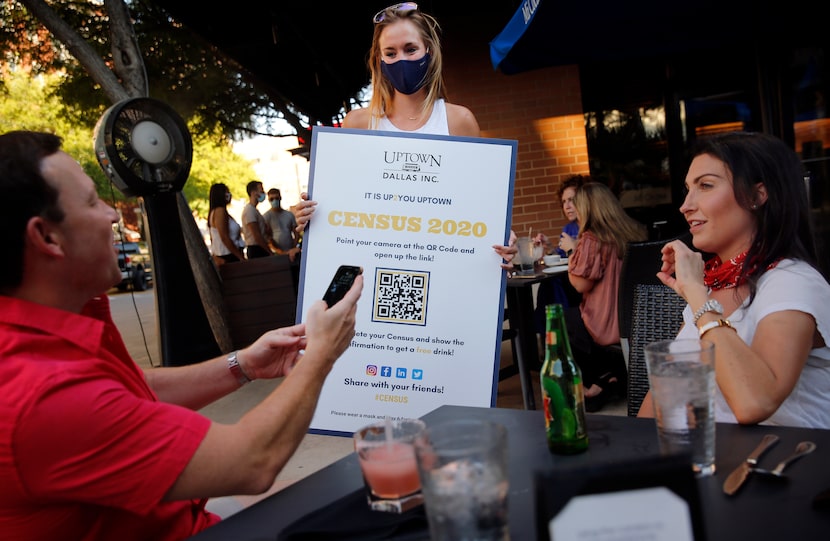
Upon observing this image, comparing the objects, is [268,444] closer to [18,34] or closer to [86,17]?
[86,17]

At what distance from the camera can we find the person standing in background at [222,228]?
24.4ft

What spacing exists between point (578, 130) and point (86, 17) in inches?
269

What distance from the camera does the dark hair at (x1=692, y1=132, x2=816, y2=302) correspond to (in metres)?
1.58

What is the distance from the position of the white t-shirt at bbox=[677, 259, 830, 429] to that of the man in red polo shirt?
972 millimetres

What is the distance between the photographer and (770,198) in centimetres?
162

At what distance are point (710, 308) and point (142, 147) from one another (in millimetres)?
4599

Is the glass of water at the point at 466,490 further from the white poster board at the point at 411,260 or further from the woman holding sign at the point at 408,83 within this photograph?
the woman holding sign at the point at 408,83

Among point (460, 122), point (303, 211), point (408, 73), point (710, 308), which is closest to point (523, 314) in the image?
point (460, 122)

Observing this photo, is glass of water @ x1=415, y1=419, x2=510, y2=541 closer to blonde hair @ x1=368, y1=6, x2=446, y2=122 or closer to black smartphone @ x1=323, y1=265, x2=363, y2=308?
black smartphone @ x1=323, y1=265, x2=363, y2=308

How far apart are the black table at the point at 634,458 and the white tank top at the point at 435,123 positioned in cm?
136

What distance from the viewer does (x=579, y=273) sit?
388 cm

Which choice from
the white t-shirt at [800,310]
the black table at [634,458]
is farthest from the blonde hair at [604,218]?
the black table at [634,458]

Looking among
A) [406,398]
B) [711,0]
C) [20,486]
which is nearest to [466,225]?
[406,398]

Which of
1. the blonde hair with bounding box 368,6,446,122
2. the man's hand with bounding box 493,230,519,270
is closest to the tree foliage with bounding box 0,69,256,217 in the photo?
the blonde hair with bounding box 368,6,446,122
